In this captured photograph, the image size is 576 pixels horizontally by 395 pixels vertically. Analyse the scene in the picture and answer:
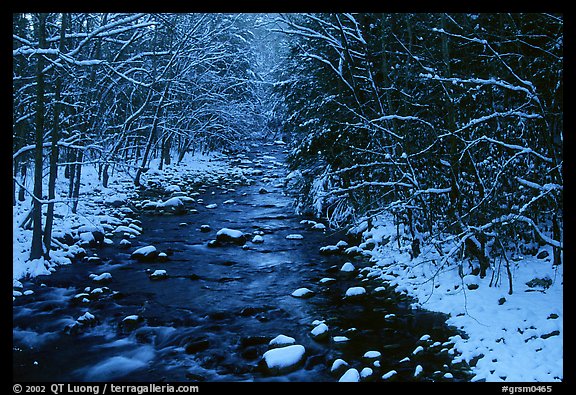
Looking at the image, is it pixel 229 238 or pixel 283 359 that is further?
pixel 229 238

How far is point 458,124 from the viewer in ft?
27.5

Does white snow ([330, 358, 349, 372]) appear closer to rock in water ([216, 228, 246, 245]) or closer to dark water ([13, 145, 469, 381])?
dark water ([13, 145, 469, 381])

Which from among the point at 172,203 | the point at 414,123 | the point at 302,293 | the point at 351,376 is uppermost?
the point at 414,123

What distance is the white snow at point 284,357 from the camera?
6.12 meters

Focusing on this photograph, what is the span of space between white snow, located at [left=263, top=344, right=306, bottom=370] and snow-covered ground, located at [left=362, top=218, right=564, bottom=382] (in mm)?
2104

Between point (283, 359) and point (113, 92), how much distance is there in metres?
16.7

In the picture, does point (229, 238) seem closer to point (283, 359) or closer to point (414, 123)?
point (414, 123)

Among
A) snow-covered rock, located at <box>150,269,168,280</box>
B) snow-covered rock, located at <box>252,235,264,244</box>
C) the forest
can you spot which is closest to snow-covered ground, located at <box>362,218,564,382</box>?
the forest

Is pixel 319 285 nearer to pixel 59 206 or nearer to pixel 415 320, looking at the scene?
pixel 415 320

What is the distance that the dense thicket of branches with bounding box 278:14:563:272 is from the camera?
6148 mm

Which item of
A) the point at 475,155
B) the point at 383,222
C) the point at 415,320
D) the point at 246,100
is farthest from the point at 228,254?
the point at 246,100

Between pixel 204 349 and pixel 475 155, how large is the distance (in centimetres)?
570

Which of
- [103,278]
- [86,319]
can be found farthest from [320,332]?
[103,278]

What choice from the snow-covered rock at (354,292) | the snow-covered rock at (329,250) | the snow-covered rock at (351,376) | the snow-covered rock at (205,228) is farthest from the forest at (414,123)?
the snow-covered rock at (205,228)
